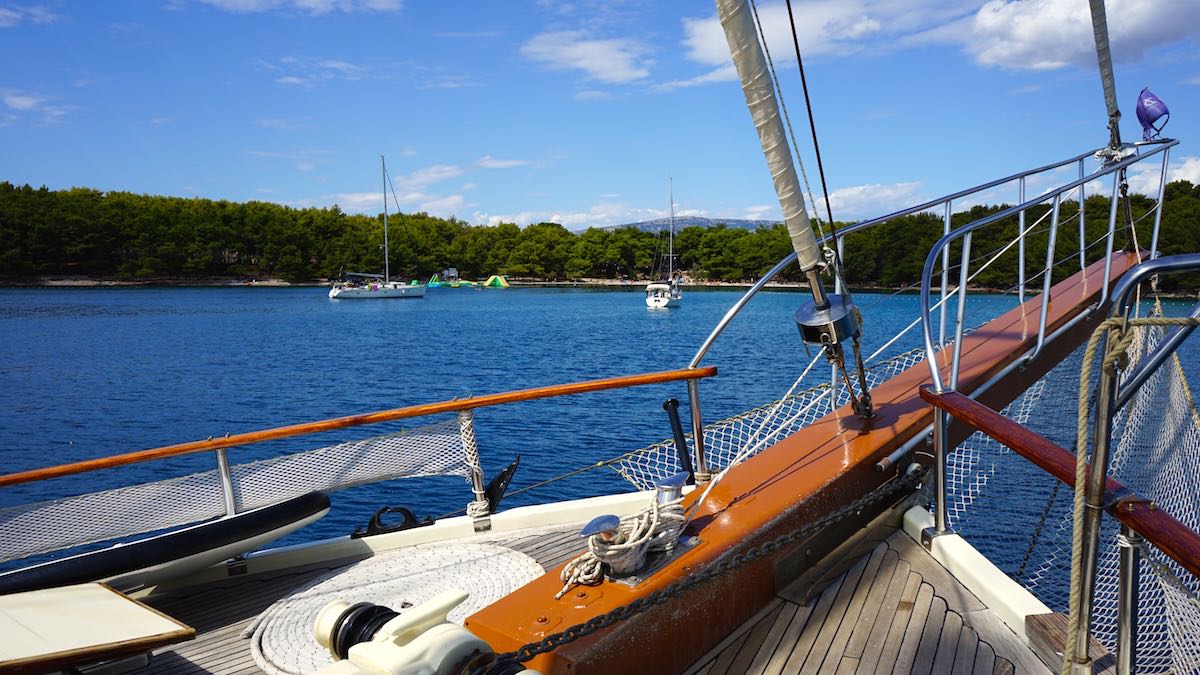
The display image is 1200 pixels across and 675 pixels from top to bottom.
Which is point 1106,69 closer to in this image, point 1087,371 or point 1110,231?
point 1110,231

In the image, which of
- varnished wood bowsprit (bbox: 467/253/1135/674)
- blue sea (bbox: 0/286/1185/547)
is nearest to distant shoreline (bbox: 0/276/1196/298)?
blue sea (bbox: 0/286/1185/547)

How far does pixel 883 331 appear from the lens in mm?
46031

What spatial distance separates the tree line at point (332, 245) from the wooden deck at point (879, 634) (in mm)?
82194

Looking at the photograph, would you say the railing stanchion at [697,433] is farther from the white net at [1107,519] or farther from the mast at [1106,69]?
the mast at [1106,69]

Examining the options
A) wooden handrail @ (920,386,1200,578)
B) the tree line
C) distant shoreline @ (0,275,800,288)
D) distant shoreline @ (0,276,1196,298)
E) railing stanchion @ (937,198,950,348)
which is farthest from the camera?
distant shoreline @ (0,275,800,288)

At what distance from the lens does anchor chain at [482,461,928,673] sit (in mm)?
2012

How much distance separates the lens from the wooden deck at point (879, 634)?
8.75 feet

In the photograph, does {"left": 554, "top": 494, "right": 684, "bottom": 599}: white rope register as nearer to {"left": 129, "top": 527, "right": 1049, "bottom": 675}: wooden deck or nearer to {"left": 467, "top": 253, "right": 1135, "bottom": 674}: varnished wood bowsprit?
{"left": 467, "top": 253, "right": 1135, "bottom": 674}: varnished wood bowsprit

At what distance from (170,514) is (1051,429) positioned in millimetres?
12972

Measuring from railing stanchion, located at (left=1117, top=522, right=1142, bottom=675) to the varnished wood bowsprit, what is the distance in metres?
1.19

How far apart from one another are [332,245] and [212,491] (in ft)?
387

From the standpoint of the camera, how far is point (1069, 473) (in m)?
2.22

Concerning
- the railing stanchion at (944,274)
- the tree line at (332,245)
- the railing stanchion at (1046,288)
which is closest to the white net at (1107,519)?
the railing stanchion at (1046,288)

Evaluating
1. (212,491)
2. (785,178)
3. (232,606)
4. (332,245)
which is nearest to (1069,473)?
(785,178)
